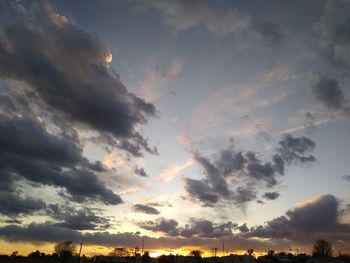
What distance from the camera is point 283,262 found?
151250 millimetres

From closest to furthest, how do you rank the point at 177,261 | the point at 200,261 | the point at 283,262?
1. the point at 283,262
2. the point at 200,261
3. the point at 177,261

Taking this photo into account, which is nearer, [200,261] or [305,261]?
[305,261]

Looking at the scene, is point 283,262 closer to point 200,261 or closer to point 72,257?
point 200,261

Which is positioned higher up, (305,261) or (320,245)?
(320,245)

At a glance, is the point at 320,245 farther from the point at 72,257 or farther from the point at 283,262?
the point at 72,257

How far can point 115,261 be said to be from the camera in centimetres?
18088

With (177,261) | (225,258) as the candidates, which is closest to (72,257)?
(177,261)

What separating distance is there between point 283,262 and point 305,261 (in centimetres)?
1215

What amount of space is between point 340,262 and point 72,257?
451ft

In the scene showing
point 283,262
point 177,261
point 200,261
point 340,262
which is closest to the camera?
point 340,262

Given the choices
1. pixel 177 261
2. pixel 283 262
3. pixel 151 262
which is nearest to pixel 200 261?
pixel 177 261

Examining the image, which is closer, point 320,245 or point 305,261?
point 305,261

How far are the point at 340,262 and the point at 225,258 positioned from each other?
5221 centimetres

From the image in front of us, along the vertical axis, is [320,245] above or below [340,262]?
above
